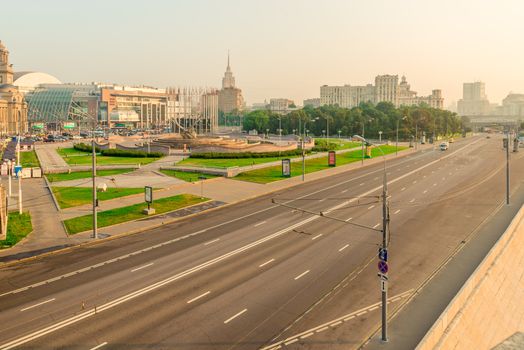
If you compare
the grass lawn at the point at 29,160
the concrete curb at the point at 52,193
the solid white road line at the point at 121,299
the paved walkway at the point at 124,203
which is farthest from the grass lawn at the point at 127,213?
the grass lawn at the point at 29,160

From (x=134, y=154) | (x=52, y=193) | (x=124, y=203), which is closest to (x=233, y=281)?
(x=124, y=203)

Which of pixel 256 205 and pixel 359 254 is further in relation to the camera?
pixel 256 205

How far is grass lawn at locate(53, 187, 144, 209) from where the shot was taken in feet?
168

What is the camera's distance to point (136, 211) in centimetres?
4650

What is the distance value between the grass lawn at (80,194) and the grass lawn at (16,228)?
511cm

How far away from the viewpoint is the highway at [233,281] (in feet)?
68.3

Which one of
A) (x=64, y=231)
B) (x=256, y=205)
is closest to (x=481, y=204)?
(x=256, y=205)

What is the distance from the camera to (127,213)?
45688 millimetres

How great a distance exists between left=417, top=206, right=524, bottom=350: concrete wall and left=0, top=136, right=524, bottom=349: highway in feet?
8.88

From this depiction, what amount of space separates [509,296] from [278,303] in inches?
746

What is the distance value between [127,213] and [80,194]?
43.9 feet

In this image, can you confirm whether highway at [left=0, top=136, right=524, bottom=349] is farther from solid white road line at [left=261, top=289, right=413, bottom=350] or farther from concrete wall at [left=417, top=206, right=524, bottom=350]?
concrete wall at [left=417, top=206, right=524, bottom=350]

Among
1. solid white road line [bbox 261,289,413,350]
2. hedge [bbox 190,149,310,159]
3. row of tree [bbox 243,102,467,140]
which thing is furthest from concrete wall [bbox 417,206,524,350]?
row of tree [bbox 243,102,467,140]

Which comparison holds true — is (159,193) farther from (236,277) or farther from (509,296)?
(509,296)
